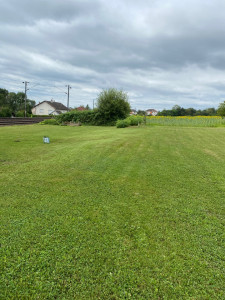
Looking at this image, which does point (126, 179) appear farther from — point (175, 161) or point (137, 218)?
point (175, 161)

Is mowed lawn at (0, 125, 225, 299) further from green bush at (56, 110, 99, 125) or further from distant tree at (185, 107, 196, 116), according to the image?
distant tree at (185, 107, 196, 116)

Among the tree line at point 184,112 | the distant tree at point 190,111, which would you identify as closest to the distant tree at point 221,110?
the tree line at point 184,112

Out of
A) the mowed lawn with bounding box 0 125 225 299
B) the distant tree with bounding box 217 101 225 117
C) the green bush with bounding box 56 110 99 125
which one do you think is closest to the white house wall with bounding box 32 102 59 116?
the green bush with bounding box 56 110 99 125

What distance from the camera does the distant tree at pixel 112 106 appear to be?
2378 cm

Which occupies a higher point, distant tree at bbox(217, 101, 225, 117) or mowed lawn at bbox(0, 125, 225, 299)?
distant tree at bbox(217, 101, 225, 117)

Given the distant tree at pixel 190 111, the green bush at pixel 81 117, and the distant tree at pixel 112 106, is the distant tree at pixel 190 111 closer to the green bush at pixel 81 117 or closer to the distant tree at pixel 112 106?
the distant tree at pixel 112 106

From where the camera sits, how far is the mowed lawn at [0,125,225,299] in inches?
58.8

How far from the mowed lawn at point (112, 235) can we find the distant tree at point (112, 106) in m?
20.5

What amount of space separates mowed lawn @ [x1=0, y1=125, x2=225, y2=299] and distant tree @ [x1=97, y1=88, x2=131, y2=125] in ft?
67.3

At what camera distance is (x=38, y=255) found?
178cm

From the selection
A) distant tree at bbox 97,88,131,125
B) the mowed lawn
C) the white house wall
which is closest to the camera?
the mowed lawn

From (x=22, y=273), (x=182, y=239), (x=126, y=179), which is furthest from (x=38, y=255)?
(x=126, y=179)

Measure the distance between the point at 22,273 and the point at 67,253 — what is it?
1.34ft

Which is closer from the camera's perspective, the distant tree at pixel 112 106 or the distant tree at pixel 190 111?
the distant tree at pixel 112 106
